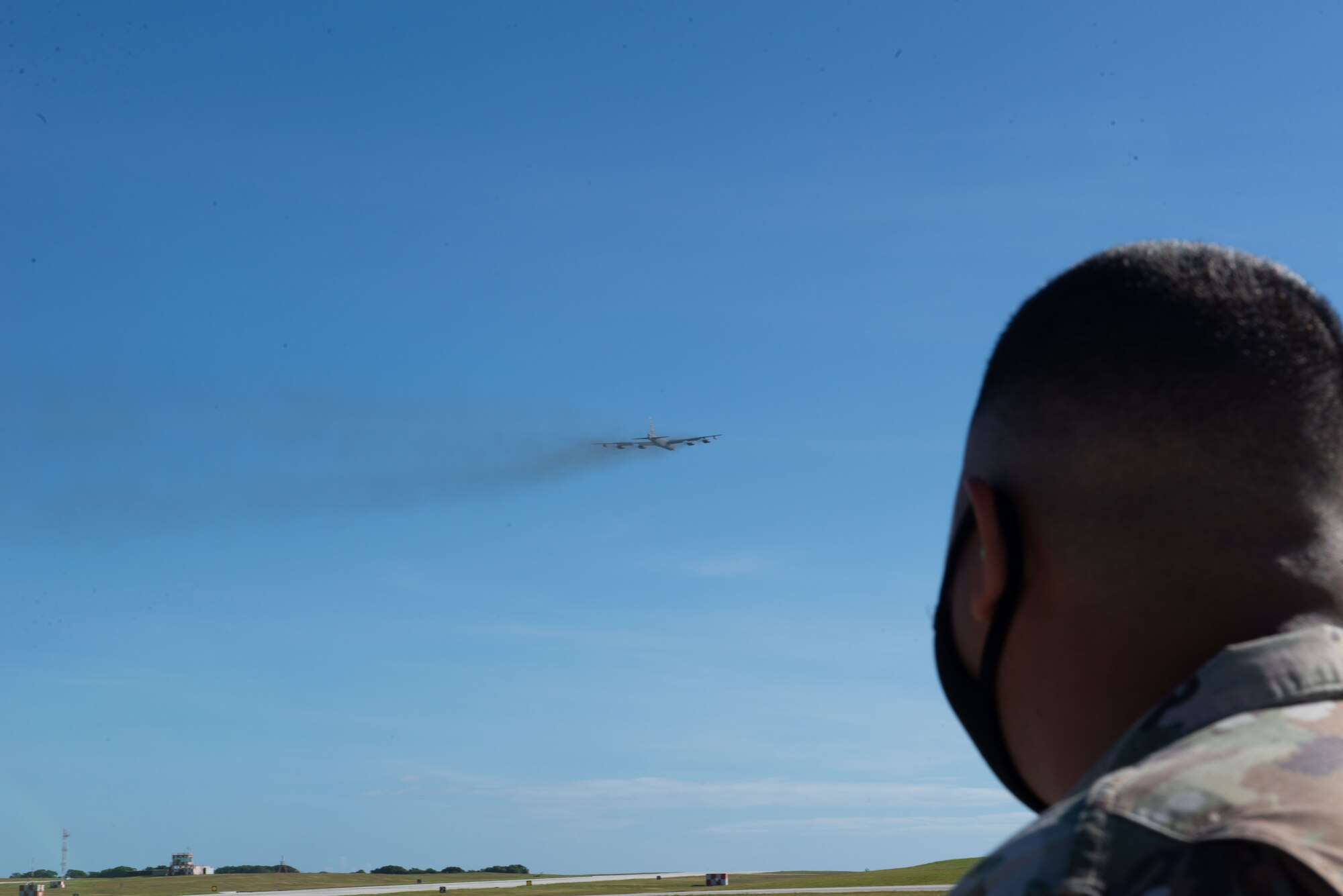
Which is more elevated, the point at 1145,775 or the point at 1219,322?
the point at 1219,322

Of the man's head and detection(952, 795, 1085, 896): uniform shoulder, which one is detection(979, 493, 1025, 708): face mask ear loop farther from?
detection(952, 795, 1085, 896): uniform shoulder

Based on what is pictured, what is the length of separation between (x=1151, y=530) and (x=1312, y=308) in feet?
2.45

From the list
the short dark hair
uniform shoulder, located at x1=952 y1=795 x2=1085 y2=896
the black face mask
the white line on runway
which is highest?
the short dark hair

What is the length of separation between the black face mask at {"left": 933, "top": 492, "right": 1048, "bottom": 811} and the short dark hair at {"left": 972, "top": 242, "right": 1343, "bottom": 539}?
16 centimetres

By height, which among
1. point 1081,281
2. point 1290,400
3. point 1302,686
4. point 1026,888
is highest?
point 1081,281

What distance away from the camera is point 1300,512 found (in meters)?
2.38

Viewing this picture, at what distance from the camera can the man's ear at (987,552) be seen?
246 cm

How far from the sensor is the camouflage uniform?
1620mm

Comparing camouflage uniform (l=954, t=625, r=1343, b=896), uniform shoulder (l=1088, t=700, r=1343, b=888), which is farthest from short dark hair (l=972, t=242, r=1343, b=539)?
uniform shoulder (l=1088, t=700, r=1343, b=888)

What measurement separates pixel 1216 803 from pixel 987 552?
33.1 inches

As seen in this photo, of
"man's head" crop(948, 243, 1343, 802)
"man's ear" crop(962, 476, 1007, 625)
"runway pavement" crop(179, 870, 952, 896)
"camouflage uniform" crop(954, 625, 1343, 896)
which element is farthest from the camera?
"runway pavement" crop(179, 870, 952, 896)

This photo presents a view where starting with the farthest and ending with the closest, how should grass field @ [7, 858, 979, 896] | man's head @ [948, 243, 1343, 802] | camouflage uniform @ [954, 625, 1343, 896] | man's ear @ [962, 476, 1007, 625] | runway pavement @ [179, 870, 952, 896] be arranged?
grass field @ [7, 858, 979, 896]
runway pavement @ [179, 870, 952, 896]
man's ear @ [962, 476, 1007, 625]
man's head @ [948, 243, 1343, 802]
camouflage uniform @ [954, 625, 1343, 896]

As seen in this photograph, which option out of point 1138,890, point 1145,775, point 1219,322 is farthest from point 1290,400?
point 1138,890

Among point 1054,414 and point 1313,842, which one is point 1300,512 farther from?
point 1313,842
